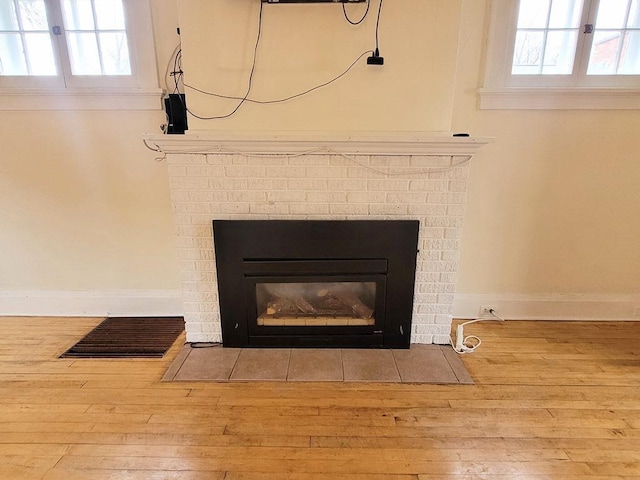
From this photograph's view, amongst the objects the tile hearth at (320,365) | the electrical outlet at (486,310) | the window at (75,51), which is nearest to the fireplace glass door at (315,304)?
the tile hearth at (320,365)

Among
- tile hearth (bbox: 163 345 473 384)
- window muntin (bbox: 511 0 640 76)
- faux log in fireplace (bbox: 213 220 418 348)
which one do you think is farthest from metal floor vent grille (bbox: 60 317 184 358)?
window muntin (bbox: 511 0 640 76)

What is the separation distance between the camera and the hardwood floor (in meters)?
1.37

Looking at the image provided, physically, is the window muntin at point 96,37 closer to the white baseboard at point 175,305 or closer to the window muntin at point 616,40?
the white baseboard at point 175,305

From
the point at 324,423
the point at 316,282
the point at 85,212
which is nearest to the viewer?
the point at 324,423

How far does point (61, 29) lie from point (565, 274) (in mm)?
3729

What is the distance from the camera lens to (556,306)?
8.24 feet

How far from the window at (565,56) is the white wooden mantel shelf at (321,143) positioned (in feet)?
1.87

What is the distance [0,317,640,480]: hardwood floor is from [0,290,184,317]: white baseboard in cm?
46

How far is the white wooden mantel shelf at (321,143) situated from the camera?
73.3 inches

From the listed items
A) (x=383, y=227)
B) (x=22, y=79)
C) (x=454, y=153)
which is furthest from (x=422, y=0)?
(x=22, y=79)

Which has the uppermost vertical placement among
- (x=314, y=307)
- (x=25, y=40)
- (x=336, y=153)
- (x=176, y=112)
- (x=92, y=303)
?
(x=25, y=40)

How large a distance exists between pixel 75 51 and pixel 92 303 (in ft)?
5.64

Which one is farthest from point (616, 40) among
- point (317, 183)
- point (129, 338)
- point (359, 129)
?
point (129, 338)

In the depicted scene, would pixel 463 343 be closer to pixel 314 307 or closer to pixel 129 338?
pixel 314 307
